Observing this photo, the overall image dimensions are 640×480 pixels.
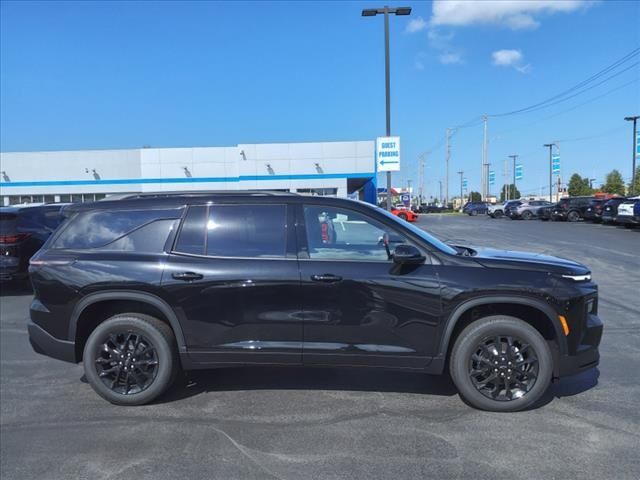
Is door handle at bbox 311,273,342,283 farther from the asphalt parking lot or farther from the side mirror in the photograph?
the asphalt parking lot

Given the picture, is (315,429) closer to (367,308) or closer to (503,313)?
(367,308)

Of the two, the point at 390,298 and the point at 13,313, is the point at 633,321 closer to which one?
the point at 390,298

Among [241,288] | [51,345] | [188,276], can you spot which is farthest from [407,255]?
[51,345]

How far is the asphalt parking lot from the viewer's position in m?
3.31

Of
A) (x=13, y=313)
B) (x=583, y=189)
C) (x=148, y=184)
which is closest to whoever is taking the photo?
(x=13, y=313)

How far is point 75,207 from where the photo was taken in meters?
4.62

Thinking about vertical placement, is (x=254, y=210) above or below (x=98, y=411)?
above

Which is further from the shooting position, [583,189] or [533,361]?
[583,189]

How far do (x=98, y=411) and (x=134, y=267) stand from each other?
1.27 meters

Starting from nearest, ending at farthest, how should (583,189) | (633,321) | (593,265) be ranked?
(633,321)
(593,265)
(583,189)

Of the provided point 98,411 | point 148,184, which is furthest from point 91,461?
point 148,184

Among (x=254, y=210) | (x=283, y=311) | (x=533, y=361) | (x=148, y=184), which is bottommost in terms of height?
(x=533, y=361)

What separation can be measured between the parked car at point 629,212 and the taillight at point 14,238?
22862 millimetres

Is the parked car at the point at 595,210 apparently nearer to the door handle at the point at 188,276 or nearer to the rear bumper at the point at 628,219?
the rear bumper at the point at 628,219
